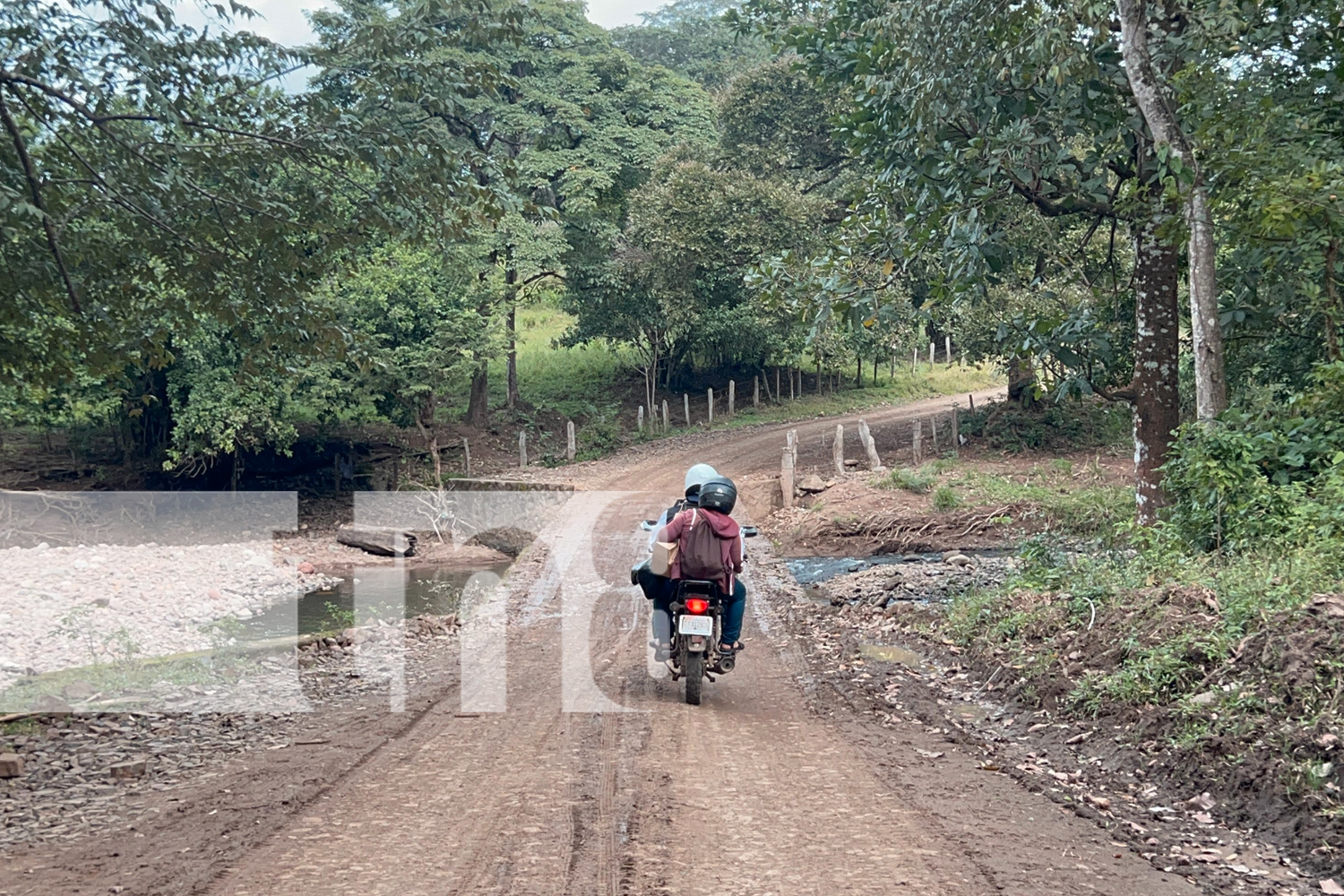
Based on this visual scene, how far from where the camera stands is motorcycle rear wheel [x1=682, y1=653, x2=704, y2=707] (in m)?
7.79

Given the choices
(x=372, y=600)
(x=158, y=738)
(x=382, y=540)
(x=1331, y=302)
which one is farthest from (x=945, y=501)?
(x=158, y=738)

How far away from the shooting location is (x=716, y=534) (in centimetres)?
791

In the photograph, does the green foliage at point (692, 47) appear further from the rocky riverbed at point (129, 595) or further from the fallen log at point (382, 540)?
the rocky riverbed at point (129, 595)

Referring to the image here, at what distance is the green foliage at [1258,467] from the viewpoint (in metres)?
8.15

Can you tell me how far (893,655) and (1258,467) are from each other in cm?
350

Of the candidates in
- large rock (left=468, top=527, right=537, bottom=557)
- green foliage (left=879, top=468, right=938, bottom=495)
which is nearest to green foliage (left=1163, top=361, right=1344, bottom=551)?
green foliage (left=879, top=468, right=938, bottom=495)

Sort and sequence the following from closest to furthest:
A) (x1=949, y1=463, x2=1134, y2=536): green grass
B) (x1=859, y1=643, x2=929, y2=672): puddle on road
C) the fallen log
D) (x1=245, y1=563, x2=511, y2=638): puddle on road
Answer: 1. (x1=859, y1=643, x2=929, y2=672): puddle on road
2. (x1=245, y1=563, x2=511, y2=638): puddle on road
3. (x1=949, y1=463, x2=1134, y2=536): green grass
4. the fallen log

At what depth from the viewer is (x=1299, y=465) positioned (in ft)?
28.0

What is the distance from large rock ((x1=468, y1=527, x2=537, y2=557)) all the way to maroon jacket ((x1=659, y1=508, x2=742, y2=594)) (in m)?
12.1

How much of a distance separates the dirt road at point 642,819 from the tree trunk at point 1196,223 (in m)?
4.57

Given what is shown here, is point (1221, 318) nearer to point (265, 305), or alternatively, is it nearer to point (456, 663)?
point (456, 663)

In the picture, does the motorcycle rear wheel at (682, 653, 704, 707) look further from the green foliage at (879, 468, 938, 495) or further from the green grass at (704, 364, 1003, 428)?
the green grass at (704, 364, 1003, 428)

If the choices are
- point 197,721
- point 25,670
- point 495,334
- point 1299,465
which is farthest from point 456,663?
point 495,334

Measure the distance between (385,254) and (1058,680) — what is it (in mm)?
22312
